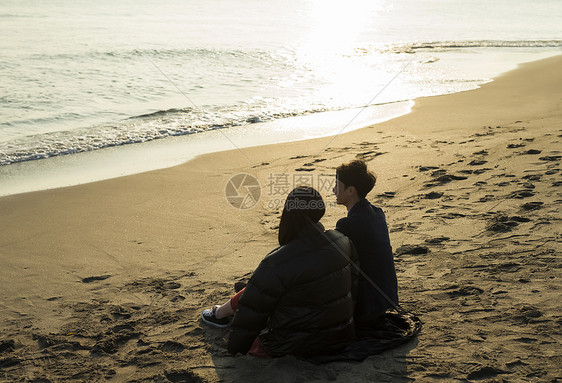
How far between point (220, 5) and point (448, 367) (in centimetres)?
4552

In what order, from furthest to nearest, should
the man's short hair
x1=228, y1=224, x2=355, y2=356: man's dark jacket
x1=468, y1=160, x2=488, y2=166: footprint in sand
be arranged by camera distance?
x1=468, y1=160, x2=488, y2=166: footprint in sand
the man's short hair
x1=228, y1=224, x2=355, y2=356: man's dark jacket

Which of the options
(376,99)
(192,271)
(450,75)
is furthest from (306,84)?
(192,271)

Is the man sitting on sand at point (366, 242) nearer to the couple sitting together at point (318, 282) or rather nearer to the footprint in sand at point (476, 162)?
the couple sitting together at point (318, 282)

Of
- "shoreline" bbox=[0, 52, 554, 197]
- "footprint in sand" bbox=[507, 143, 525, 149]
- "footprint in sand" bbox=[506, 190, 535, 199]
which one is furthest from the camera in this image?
"shoreline" bbox=[0, 52, 554, 197]

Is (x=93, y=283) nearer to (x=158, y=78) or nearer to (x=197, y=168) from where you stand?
(x=197, y=168)

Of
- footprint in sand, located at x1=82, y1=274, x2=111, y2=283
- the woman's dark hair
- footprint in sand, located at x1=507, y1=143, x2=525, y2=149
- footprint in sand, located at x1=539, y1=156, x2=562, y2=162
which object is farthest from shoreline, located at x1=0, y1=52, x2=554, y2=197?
the woman's dark hair

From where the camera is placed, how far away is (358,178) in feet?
12.2

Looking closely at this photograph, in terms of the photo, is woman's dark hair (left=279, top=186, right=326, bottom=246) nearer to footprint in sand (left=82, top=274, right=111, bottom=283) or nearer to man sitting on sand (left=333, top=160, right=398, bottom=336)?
man sitting on sand (left=333, top=160, right=398, bottom=336)

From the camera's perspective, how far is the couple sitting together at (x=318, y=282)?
3348 millimetres

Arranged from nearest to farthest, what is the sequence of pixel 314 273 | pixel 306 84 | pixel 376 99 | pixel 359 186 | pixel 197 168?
pixel 314 273, pixel 359 186, pixel 197 168, pixel 376 99, pixel 306 84

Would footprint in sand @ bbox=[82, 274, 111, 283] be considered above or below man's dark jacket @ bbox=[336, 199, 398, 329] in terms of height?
below

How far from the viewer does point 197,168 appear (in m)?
8.75

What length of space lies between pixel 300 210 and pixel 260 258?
223cm

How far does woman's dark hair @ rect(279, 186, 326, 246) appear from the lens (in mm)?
3350
